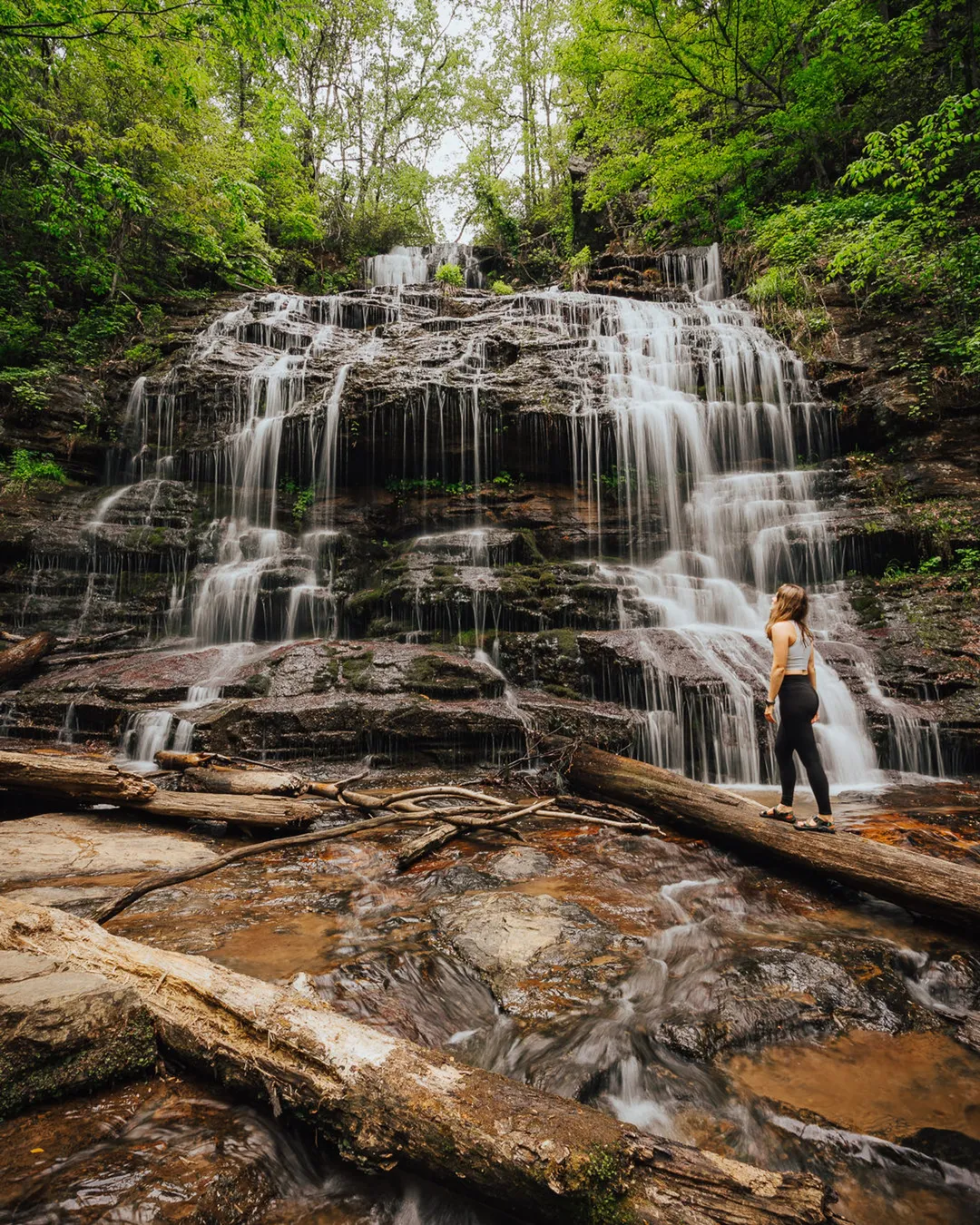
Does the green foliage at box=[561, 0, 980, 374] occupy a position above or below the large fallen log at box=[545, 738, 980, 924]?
above

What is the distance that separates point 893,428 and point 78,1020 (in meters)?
13.7

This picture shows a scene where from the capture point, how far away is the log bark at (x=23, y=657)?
8172mm

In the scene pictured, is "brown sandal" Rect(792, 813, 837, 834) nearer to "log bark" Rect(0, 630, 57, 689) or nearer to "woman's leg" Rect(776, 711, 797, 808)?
"woman's leg" Rect(776, 711, 797, 808)

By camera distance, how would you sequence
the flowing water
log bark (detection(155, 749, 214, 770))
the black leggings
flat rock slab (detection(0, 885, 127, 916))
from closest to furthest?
the flowing water
flat rock slab (detection(0, 885, 127, 916))
the black leggings
log bark (detection(155, 749, 214, 770))

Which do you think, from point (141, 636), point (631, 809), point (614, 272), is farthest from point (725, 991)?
point (614, 272)

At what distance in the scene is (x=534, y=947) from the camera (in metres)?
Result: 3.10

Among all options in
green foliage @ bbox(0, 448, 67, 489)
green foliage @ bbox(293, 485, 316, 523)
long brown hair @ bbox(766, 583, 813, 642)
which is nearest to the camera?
long brown hair @ bbox(766, 583, 813, 642)

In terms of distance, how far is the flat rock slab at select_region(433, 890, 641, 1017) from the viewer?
109 inches

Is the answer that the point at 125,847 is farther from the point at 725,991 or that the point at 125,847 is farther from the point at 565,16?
the point at 565,16

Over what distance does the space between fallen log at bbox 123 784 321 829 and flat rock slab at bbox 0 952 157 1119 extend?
2849 mm

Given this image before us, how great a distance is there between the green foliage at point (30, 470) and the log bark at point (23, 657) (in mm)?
4030

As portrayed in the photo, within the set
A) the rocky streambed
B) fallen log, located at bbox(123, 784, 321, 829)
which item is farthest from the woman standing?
fallen log, located at bbox(123, 784, 321, 829)

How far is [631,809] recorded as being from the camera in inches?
208

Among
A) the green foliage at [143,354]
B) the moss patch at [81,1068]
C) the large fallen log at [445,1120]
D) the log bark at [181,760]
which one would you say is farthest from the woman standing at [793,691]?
the green foliage at [143,354]
